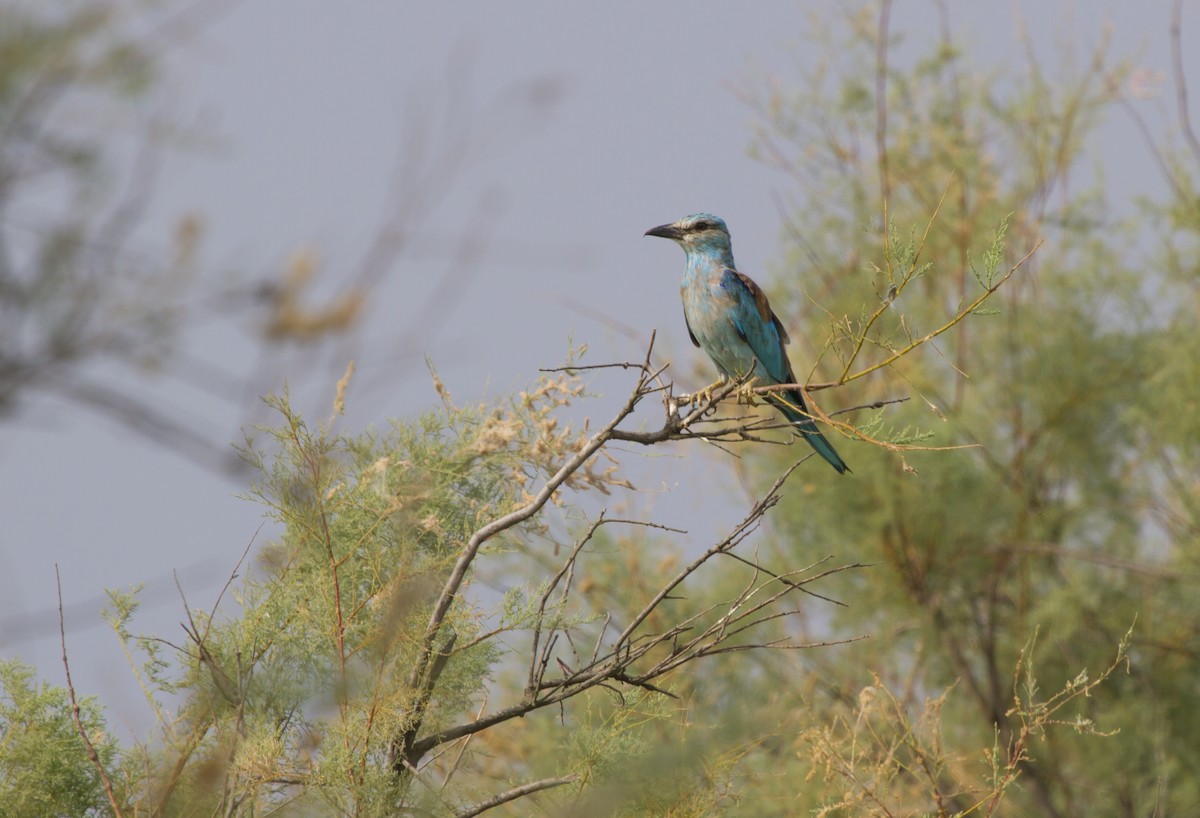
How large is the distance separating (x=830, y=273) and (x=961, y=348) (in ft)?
3.68

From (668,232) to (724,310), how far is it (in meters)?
0.59

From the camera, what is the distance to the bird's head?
7129mm

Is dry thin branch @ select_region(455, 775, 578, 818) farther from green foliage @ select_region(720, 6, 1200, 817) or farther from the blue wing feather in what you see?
green foliage @ select_region(720, 6, 1200, 817)

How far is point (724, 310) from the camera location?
6.82 metres

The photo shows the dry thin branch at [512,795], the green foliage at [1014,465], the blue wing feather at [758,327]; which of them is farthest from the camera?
the green foliage at [1014,465]

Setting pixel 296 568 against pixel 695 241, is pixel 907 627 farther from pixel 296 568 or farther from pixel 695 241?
pixel 296 568

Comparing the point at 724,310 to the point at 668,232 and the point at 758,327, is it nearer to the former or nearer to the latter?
the point at 758,327

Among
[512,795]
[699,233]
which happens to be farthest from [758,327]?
[512,795]

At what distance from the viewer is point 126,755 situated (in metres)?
4.43

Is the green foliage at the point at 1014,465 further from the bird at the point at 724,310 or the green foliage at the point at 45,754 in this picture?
the green foliage at the point at 45,754

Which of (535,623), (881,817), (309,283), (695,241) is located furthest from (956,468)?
(309,283)

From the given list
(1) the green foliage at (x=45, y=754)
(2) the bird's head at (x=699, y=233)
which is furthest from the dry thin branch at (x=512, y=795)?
(2) the bird's head at (x=699, y=233)

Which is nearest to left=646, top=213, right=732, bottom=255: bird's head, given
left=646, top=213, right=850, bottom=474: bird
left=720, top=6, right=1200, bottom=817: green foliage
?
left=646, top=213, right=850, bottom=474: bird

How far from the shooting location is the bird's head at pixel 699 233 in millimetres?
7129
